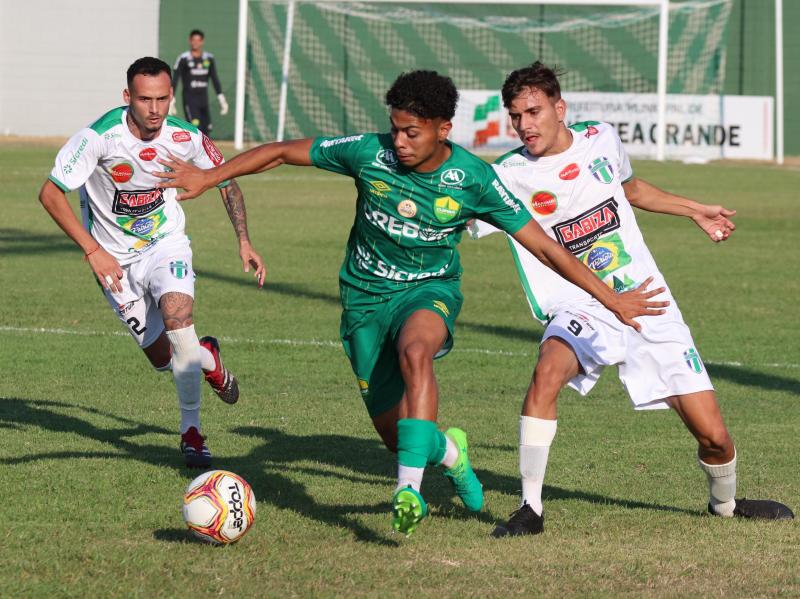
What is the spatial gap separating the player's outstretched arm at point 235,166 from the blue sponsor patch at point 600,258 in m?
1.39

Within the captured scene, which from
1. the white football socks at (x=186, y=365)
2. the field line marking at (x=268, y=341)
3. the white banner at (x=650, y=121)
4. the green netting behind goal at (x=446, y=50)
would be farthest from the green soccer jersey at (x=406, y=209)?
the green netting behind goal at (x=446, y=50)

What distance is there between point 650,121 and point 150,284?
2773cm

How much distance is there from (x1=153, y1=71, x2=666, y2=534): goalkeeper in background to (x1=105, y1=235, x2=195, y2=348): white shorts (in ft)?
5.94

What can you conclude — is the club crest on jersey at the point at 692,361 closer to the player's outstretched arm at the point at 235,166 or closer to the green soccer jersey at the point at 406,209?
the green soccer jersey at the point at 406,209

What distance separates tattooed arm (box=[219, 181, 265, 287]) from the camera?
7.65m

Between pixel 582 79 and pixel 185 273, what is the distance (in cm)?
3208

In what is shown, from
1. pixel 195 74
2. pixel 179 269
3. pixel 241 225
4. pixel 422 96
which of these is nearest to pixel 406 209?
pixel 422 96

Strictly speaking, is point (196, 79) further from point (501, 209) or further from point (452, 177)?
point (501, 209)

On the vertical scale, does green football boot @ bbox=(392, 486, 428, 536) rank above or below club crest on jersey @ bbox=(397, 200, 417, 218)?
below

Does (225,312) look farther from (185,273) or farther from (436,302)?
(436,302)

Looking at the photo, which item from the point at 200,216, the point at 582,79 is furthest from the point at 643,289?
the point at 582,79

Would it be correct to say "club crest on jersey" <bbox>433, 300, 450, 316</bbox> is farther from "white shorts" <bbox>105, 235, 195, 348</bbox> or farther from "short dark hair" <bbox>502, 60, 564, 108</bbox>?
"white shorts" <bbox>105, 235, 195, 348</bbox>

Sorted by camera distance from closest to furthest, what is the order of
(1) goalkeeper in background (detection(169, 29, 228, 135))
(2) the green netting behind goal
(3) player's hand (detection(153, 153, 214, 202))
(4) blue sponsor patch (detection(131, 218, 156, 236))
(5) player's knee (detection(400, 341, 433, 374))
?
(5) player's knee (detection(400, 341, 433, 374)), (3) player's hand (detection(153, 153, 214, 202)), (4) blue sponsor patch (detection(131, 218, 156, 236)), (1) goalkeeper in background (detection(169, 29, 228, 135)), (2) the green netting behind goal

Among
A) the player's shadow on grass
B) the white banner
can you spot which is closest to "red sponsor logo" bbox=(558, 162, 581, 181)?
the player's shadow on grass
